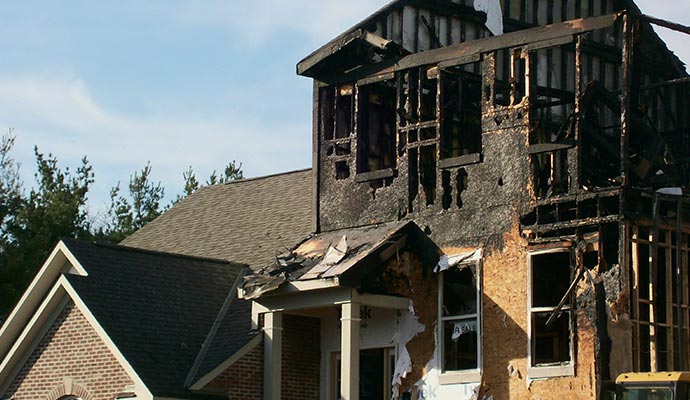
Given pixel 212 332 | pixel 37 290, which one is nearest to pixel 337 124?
pixel 212 332

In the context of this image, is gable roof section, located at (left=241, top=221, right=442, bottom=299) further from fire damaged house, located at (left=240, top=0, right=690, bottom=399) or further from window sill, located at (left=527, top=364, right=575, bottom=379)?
window sill, located at (left=527, top=364, right=575, bottom=379)

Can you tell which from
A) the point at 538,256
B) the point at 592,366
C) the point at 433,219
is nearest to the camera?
the point at 592,366

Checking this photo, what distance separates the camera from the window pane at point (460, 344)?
78.1 feet

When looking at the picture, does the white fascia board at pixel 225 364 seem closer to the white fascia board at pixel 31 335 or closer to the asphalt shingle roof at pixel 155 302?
the asphalt shingle roof at pixel 155 302

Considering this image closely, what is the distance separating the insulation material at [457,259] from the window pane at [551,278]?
1.05 metres

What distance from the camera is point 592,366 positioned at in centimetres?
2159

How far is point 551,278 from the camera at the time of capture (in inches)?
969

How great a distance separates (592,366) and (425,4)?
359 inches

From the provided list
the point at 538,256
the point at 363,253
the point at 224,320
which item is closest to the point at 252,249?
the point at 224,320

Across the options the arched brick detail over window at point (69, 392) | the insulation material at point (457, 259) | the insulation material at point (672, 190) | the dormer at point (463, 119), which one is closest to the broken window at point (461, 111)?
the dormer at point (463, 119)

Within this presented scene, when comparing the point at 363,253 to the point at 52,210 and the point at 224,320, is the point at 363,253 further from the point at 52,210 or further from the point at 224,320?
the point at 52,210

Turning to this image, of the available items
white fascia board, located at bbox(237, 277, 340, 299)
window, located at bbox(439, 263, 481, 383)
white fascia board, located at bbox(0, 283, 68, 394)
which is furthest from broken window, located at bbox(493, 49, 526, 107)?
white fascia board, located at bbox(0, 283, 68, 394)

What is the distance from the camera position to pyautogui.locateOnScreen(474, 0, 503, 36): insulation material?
93.5ft

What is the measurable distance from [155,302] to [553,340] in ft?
24.8
